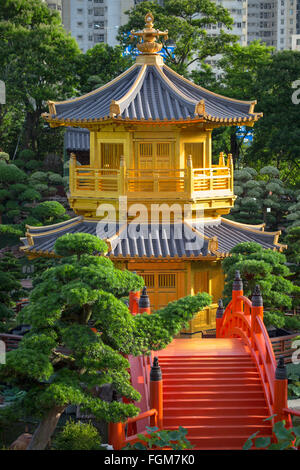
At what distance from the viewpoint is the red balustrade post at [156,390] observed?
47.2ft

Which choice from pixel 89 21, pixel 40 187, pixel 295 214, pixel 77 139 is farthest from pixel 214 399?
pixel 89 21

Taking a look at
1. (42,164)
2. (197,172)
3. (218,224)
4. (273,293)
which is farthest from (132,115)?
(42,164)

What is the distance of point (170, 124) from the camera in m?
22.8

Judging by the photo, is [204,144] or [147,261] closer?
[147,261]

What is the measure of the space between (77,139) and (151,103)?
22649 mm

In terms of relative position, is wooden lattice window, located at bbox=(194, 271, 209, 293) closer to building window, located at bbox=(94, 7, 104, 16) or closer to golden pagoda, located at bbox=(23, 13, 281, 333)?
golden pagoda, located at bbox=(23, 13, 281, 333)

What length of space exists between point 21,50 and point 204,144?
91.1ft

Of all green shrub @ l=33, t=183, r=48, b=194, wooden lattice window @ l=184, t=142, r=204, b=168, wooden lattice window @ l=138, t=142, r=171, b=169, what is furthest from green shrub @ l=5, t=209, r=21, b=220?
wooden lattice window @ l=138, t=142, r=171, b=169

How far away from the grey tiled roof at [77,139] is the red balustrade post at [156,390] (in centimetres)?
3084

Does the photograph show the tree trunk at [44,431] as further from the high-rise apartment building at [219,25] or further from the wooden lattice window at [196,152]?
the high-rise apartment building at [219,25]

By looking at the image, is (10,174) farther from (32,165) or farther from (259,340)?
(259,340)

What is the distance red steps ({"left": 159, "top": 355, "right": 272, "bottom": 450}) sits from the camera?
15039 millimetres
